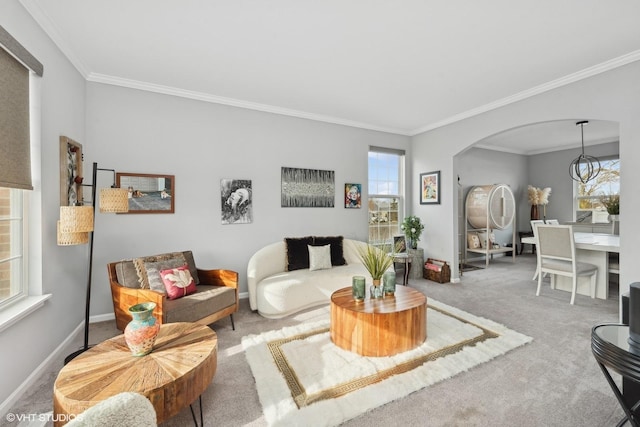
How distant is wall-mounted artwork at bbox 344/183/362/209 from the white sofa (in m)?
1.15

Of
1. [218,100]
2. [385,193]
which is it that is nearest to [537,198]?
[385,193]

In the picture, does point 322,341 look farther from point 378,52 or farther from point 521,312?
point 378,52

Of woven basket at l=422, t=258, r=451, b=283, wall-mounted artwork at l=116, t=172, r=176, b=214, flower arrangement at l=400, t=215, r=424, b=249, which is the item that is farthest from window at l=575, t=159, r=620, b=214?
wall-mounted artwork at l=116, t=172, r=176, b=214

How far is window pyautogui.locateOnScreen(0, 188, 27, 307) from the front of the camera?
1.95 meters

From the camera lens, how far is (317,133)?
14.7 ft

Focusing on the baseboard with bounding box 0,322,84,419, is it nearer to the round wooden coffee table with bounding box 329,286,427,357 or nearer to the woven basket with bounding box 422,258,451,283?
the round wooden coffee table with bounding box 329,286,427,357

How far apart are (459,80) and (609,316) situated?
3257 mm

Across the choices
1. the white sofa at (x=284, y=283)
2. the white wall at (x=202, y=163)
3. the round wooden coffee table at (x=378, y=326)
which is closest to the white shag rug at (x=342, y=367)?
the round wooden coffee table at (x=378, y=326)

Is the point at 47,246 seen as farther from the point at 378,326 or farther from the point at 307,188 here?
the point at 307,188

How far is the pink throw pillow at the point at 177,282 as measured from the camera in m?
2.70

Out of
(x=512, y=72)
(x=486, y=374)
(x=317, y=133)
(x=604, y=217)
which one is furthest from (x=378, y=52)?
(x=604, y=217)

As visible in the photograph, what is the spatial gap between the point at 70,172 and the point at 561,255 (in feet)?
19.7

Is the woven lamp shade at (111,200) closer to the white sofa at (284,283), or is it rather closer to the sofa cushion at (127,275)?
the sofa cushion at (127,275)

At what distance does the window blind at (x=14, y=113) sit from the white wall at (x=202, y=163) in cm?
120
